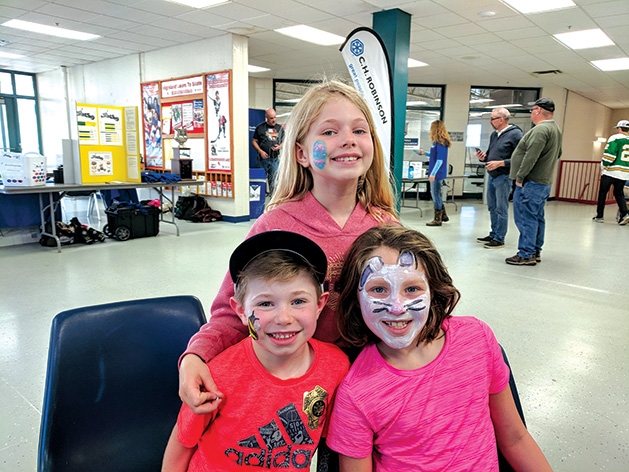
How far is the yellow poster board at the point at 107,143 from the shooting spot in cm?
509

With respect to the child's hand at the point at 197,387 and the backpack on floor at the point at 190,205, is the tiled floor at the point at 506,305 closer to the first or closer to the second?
the backpack on floor at the point at 190,205

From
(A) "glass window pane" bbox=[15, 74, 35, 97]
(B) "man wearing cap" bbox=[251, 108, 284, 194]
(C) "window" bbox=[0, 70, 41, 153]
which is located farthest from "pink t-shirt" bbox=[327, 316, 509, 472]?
(A) "glass window pane" bbox=[15, 74, 35, 97]

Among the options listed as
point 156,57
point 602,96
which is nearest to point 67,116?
point 156,57

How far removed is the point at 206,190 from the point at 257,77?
171 inches

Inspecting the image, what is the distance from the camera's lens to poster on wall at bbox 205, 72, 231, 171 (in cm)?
678

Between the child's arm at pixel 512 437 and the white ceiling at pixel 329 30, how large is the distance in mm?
5026

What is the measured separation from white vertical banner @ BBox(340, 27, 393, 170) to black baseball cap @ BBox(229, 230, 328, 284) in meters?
2.45

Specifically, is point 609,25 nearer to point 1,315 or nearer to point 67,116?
point 1,315

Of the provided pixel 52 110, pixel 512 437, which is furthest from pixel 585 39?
pixel 52 110

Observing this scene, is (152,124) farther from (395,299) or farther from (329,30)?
(395,299)

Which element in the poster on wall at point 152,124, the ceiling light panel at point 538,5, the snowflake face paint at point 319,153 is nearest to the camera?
the snowflake face paint at point 319,153

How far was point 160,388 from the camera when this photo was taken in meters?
1.14

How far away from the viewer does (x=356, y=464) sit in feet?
3.04

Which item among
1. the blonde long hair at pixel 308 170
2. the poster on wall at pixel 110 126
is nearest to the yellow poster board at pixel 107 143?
the poster on wall at pixel 110 126
